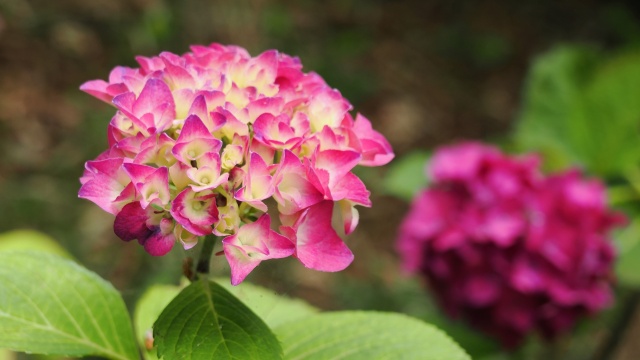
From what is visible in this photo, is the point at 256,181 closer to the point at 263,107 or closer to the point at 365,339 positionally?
the point at 263,107

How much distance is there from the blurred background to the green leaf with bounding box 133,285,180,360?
1.81ft

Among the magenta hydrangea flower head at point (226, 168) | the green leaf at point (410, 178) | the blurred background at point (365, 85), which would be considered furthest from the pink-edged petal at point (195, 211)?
the green leaf at point (410, 178)

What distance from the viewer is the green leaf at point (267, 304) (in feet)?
1.78

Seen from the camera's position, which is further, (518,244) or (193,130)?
(518,244)

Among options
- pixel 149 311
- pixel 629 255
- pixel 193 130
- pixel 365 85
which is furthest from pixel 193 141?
pixel 365 85

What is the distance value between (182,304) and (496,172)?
2.27 ft

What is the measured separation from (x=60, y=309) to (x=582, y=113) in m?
0.96

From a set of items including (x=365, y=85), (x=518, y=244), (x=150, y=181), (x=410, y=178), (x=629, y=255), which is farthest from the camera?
(x=365, y=85)

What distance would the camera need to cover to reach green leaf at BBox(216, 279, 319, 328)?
0.54 m

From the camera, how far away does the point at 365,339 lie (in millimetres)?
534

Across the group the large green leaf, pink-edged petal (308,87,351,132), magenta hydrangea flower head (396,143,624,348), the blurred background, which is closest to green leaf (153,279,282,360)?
pink-edged petal (308,87,351,132)

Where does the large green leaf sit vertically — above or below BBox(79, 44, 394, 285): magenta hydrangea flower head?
below

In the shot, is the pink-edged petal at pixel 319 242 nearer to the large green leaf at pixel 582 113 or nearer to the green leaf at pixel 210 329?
the green leaf at pixel 210 329

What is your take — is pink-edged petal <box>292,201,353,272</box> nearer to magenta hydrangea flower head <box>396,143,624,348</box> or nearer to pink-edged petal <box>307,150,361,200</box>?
pink-edged petal <box>307,150,361,200</box>
